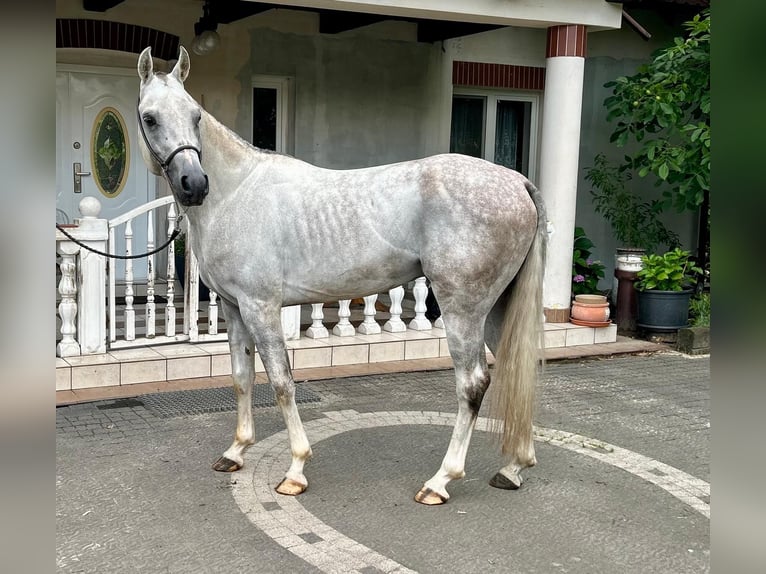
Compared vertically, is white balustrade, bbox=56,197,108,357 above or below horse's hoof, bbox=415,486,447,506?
above

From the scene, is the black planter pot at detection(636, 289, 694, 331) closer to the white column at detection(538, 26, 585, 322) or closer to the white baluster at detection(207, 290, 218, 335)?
the white column at detection(538, 26, 585, 322)

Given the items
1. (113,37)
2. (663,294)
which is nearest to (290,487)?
(663,294)

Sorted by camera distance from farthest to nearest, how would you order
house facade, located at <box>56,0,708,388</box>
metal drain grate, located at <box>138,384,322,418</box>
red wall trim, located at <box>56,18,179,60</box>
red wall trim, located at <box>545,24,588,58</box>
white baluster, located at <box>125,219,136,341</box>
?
1. red wall trim, located at <box>56,18,179,60</box>
2. house facade, located at <box>56,0,708,388</box>
3. red wall trim, located at <box>545,24,588,58</box>
4. white baluster, located at <box>125,219,136,341</box>
5. metal drain grate, located at <box>138,384,322,418</box>

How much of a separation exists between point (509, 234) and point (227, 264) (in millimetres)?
1366

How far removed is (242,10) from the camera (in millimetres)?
7852

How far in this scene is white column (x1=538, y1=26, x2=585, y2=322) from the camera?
7188 mm

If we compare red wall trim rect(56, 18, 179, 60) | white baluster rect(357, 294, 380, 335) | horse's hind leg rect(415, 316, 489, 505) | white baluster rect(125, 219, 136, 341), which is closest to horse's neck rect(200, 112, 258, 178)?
horse's hind leg rect(415, 316, 489, 505)

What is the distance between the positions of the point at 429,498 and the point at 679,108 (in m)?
5.94

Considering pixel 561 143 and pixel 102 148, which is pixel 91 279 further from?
pixel 561 143

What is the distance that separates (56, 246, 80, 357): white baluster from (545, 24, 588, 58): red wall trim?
4.61 m

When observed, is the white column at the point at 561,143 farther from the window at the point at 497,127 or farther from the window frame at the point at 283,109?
the window frame at the point at 283,109

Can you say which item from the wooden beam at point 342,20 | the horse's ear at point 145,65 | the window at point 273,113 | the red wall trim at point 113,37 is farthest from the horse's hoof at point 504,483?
the red wall trim at point 113,37

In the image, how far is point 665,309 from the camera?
25.4ft

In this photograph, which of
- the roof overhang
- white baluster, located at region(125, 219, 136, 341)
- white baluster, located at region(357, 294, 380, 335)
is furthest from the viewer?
white baluster, located at region(357, 294, 380, 335)
